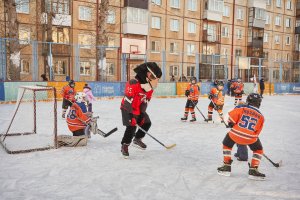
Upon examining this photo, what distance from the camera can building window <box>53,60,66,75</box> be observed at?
26.3 meters

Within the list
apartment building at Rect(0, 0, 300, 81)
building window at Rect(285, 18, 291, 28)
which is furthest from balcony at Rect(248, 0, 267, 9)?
building window at Rect(285, 18, 291, 28)

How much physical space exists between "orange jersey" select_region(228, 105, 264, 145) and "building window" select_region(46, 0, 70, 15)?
A: 74.4 feet

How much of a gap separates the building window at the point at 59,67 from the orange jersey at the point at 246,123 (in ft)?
78.3

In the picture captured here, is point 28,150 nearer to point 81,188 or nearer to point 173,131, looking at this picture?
point 81,188

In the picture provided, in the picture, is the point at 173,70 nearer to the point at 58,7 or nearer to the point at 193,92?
the point at 58,7

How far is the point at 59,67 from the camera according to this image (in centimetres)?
2647

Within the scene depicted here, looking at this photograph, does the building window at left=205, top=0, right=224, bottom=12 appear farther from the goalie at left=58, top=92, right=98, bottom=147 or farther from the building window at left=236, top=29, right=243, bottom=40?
the goalie at left=58, top=92, right=98, bottom=147

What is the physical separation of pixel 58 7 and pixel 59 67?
4940 millimetres

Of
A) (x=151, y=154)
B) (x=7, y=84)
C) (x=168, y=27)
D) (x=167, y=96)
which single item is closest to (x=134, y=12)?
(x=168, y=27)

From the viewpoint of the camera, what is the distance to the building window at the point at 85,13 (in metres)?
27.7

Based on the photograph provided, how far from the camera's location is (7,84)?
49.5 ft

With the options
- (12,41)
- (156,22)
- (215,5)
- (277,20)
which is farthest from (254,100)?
(277,20)

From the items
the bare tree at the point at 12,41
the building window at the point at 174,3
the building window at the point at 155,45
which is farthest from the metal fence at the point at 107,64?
the building window at the point at 174,3

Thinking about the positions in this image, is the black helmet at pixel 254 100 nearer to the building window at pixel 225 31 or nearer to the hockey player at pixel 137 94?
the hockey player at pixel 137 94
